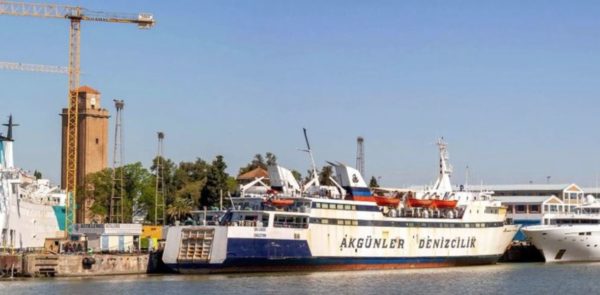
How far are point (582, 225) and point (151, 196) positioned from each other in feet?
169

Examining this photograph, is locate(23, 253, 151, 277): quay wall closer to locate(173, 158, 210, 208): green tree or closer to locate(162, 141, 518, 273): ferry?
locate(162, 141, 518, 273): ferry

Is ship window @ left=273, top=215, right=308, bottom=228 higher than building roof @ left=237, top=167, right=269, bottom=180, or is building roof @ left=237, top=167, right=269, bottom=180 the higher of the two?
building roof @ left=237, top=167, right=269, bottom=180

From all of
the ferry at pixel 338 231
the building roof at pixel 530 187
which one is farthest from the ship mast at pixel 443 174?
the building roof at pixel 530 187

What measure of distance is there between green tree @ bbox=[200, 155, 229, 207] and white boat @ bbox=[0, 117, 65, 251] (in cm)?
1657

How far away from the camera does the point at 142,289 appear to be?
248ft

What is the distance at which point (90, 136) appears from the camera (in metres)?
173

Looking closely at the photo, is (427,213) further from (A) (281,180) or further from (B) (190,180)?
(B) (190,180)

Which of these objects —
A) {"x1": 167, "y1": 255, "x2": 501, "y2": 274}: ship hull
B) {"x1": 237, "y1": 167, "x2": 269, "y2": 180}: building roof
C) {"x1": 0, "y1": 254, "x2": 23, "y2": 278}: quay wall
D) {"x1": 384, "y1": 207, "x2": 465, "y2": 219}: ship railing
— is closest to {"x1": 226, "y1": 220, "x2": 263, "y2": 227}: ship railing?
{"x1": 167, "y1": 255, "x2": 501, "y2": 274}: ship hull

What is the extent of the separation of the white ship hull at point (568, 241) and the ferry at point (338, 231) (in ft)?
13.0

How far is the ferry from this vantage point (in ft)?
288

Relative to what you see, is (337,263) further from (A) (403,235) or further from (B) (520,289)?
(B) (520,289)

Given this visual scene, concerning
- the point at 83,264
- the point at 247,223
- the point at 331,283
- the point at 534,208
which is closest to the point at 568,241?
the point at 247,223

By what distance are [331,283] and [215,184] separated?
51.8 metres

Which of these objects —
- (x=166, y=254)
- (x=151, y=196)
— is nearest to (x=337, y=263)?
(x=166, y=254)
